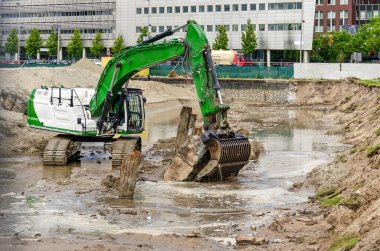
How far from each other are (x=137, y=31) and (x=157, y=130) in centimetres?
6562

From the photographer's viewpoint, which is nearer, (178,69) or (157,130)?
(157,130)

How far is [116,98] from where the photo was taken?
29641 millimetres

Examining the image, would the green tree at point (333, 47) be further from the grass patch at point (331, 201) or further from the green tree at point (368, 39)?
the grass patch at point (331, 201)

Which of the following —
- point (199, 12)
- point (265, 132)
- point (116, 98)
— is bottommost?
point (265, 132)

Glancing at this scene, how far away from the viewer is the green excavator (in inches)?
1013

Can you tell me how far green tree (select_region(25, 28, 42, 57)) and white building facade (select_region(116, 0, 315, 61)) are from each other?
11.8 metres

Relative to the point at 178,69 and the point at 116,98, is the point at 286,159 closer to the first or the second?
the point at 116,98

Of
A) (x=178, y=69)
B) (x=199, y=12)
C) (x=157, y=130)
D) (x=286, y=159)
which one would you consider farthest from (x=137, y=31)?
(x=286, y=159)

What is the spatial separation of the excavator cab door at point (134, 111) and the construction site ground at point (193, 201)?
1463 mm

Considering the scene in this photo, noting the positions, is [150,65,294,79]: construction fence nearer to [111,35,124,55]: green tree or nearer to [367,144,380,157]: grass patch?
[111,35,124,55]: green tree

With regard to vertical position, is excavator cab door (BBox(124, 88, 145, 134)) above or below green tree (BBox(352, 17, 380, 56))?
below

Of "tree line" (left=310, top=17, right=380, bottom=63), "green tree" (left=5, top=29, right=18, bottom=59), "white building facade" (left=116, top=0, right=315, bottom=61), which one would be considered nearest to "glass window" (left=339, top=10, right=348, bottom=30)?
"tree line" (left=310, top=17, right=380, bottom=63)

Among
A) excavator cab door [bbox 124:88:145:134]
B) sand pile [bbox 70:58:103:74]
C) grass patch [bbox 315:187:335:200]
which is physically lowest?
grass patch [bbox 315:187:335:200]

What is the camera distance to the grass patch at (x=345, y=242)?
Result: 555 inches
